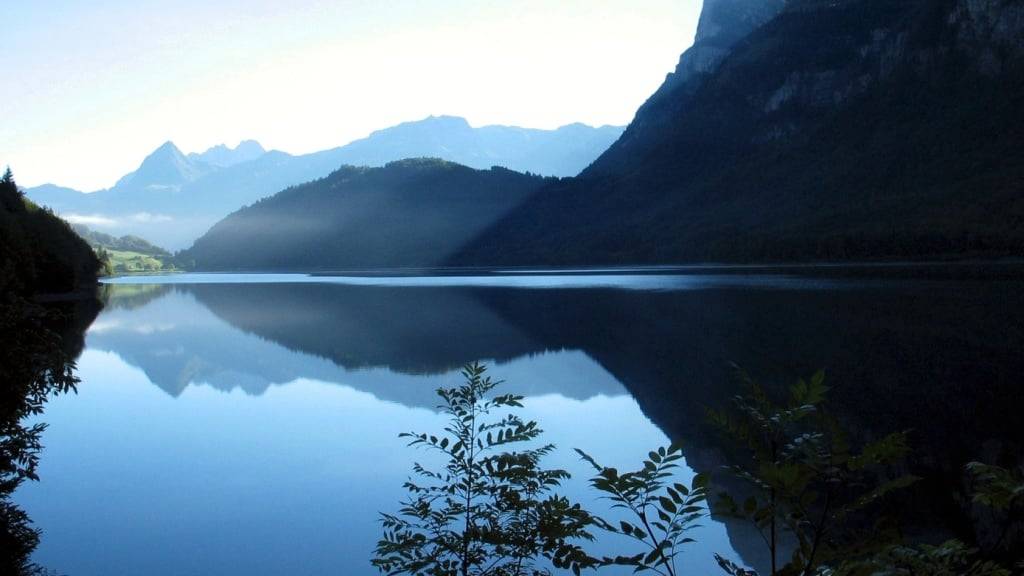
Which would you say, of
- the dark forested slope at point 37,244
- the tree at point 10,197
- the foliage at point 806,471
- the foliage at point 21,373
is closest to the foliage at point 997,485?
the foliage at point 806,471

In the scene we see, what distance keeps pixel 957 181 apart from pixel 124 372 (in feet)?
572

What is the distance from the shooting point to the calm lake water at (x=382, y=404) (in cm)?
1252

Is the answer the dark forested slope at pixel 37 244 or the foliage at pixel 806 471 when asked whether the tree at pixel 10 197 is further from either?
the foliage at pixel 806 471

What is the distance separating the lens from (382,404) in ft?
79.3

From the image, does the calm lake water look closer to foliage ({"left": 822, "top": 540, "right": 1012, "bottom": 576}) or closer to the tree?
foliage ({"left": 822, "top": 540, "right": 1012, "bottom": 576})

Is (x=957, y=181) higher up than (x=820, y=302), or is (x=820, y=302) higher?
(x=957, y=181)

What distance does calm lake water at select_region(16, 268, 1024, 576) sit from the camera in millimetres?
12516

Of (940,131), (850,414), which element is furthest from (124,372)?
(940,131)

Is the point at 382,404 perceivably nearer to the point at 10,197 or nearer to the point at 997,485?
the point at 997,485

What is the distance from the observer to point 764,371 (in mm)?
25891

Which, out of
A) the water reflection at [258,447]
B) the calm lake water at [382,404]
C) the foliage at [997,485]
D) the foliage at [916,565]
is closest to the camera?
the foliage at [916,565]

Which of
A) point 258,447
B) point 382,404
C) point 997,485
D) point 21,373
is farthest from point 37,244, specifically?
point 997,485

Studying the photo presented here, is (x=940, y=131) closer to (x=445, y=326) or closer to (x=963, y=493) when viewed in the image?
(x=445, y=326)

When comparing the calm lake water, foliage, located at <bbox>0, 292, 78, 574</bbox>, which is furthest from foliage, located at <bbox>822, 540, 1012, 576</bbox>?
foliage, located at <bbox>0, 292, 78, 574</bbox>
